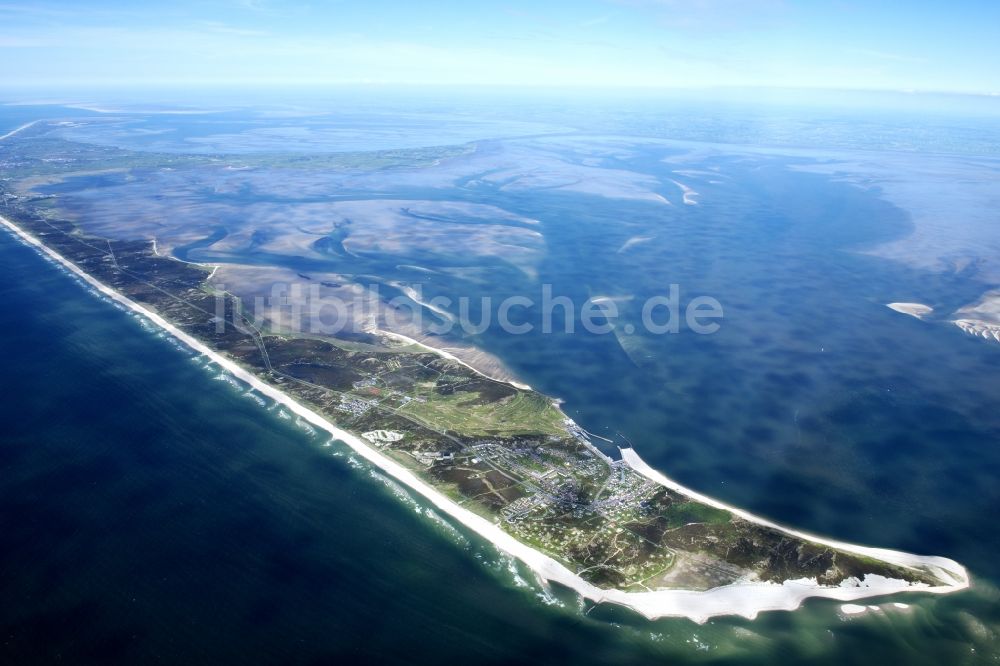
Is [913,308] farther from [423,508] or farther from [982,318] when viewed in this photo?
[423,508]

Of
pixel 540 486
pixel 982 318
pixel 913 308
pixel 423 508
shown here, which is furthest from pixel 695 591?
pixel 982 318

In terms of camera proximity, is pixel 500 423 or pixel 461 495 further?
pixel 500 423

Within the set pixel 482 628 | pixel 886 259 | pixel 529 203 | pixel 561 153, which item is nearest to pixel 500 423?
pixel 482 628

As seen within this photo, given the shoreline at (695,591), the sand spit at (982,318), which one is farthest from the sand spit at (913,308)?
the shoreline at (695,591)

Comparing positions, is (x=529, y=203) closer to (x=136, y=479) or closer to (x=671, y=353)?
(x=671, y=353)

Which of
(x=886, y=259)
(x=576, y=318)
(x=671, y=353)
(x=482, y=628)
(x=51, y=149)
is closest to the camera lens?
(x=482, y=628)

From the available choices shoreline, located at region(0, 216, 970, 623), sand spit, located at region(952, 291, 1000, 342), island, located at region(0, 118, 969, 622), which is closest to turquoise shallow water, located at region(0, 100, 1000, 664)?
shoreline, located at region(0, 216, 970, 623)

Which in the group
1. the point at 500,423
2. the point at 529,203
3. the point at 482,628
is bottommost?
the point at 482,628

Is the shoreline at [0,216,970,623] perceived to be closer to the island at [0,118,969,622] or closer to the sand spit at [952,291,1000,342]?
the island at [0,118,969,622]
